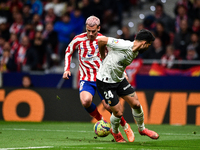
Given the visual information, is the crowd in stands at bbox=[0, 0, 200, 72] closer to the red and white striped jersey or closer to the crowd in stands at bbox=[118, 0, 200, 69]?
the crowd in stands at bbox=[118, 0, 200, 69]

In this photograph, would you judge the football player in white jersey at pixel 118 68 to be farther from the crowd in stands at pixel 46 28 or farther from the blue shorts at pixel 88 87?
the crowd in stands at pixel 46 28

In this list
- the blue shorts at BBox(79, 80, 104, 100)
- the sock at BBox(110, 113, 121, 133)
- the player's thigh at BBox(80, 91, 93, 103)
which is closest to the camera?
the sock at BBox(110, 113, 121, 133)

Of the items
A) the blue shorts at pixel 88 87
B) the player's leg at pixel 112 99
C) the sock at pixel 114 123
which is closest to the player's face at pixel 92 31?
the blue shorts at pixel 88 87

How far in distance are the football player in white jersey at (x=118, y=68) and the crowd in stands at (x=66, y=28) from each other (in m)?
5.66

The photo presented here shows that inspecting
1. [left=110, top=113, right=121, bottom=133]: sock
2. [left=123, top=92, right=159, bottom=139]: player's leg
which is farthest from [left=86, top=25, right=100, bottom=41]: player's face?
[left=110, top=113, right=121, bottom=133]: sock

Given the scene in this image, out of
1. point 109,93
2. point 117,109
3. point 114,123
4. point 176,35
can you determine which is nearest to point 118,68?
point 109,93

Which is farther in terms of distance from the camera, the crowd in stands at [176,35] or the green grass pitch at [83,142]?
the crowd in stands at [176,35]

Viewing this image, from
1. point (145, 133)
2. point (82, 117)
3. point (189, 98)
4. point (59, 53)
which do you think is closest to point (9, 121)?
point (82, 117)

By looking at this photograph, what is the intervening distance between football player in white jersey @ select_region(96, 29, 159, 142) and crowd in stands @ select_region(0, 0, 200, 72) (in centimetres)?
566

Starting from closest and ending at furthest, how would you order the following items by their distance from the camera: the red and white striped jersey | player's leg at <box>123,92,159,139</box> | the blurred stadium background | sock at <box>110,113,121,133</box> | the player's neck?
the player's neck → player's leg at <box>123,92,159,139</box> → sock at <box>110,113,121,133</box> → the red and white striped jersey → the blurred stadium background

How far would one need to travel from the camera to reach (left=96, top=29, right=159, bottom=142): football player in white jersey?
240 inches

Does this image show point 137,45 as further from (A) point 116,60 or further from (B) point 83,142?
(B) point 83,142

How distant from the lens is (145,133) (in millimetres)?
6531

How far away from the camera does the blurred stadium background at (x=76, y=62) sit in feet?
36.9
